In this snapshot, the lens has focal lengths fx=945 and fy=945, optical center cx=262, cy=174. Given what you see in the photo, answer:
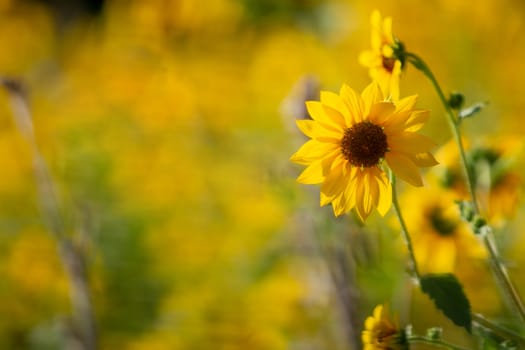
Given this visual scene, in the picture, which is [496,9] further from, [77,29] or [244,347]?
[77,29]

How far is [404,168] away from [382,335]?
0.46ft

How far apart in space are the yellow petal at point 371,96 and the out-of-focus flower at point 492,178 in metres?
0.27

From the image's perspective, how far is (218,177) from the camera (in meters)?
2.27

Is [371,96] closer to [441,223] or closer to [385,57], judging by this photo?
[385,57]

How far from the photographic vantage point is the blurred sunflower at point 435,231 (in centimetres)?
114

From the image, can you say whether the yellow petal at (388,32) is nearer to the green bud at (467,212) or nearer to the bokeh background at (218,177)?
the green bud at (467,212)

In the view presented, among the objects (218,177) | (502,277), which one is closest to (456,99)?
(502,277)

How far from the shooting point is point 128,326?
181 cm

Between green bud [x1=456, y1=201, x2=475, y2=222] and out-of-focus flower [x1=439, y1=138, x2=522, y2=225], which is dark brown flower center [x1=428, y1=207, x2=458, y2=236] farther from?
green bud [x1=456, y1=201, x2=475, y2=222]

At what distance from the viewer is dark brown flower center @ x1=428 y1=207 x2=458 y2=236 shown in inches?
45.5

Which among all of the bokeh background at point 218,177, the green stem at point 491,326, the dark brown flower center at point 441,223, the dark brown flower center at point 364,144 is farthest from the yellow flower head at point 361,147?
the dark brown flower center at point 441,223

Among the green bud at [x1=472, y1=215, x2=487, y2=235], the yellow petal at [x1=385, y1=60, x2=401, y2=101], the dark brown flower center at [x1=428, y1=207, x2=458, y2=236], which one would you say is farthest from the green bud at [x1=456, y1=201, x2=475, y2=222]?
the dark brown flower center at [x1=428, y1=207, x2=458, y2=236]

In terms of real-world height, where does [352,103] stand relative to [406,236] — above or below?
above

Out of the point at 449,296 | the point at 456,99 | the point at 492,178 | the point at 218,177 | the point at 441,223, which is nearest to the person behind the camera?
the point at 449,296
